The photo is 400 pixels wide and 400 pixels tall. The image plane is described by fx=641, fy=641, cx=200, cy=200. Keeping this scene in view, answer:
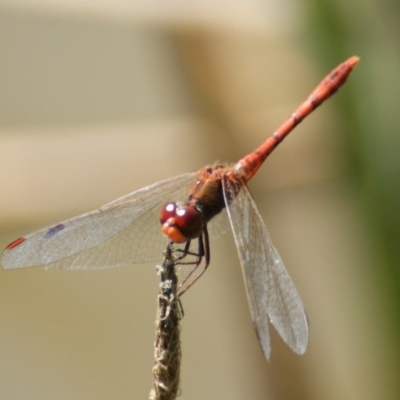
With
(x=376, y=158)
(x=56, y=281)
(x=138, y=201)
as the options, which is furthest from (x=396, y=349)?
(x=56, y=281)

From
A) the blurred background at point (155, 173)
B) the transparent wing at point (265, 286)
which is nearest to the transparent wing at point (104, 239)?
the transparent wing at point (265, 286)

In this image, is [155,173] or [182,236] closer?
[182,236]

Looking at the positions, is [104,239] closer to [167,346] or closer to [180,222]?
[180,222]

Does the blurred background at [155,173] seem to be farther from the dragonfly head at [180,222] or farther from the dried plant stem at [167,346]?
the dried plant stem at [167,346]

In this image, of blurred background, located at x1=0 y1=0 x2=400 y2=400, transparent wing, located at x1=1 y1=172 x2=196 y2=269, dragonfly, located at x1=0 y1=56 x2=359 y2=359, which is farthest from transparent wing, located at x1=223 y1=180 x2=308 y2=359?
blurred background, located at x1=0 y1=0 x2=400 y2=400

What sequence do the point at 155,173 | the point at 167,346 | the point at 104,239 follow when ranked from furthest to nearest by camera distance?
1. the point at 155,173
2. the point at 104,239
3. the point at 167,346

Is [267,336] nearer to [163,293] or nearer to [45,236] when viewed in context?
[163,293]

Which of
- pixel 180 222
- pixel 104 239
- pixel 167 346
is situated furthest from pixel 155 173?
pixel 167 346
